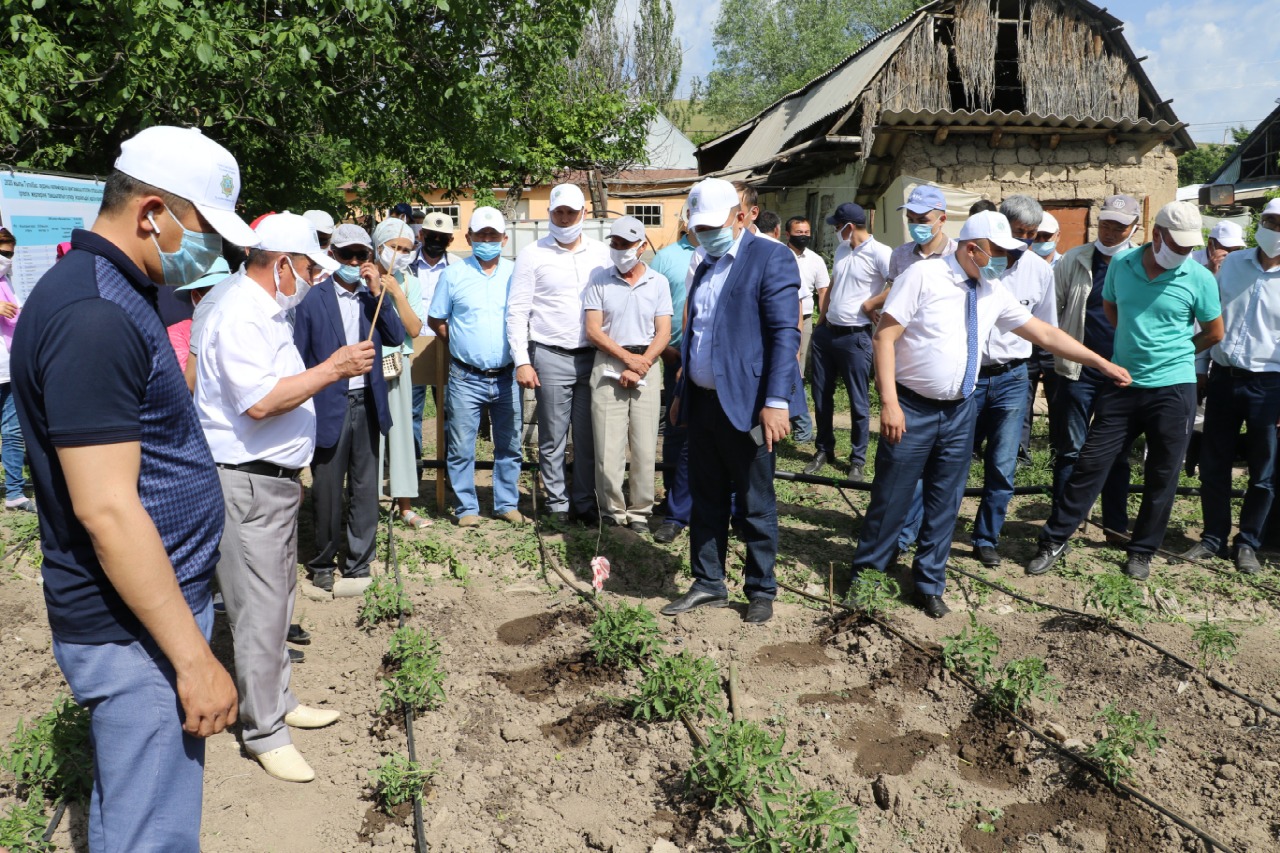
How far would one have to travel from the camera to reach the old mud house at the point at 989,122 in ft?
41.5

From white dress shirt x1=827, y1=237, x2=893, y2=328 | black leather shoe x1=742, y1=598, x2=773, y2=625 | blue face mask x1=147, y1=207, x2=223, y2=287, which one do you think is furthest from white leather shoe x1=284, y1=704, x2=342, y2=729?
white dress shirt x1=827, y1=237, x2=893, y2=328

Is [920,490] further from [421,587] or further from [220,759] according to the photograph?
[220,759]

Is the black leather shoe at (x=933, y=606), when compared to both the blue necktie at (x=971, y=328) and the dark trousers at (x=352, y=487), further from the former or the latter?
the dark trousers at (x=352, y=487)

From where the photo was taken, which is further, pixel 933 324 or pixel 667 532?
pixel 667 532

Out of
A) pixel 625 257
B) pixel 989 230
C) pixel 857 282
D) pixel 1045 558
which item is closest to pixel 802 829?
pixel 989 230

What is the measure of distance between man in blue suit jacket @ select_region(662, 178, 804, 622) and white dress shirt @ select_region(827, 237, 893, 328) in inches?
103

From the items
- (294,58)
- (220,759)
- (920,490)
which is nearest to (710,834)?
(220,759)

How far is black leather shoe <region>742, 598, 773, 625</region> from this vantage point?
A: 4863 millimetres

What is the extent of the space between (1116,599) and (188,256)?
4.38m

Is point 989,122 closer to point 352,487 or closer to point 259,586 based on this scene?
point 352,487

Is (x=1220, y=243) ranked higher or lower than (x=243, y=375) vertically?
higher

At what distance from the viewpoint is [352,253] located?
209 inches

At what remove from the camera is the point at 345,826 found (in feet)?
10.6

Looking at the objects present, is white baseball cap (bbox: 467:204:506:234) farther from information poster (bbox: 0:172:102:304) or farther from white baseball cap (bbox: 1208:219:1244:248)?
white baseball cap (bbox: 1208:219:1244:248)
